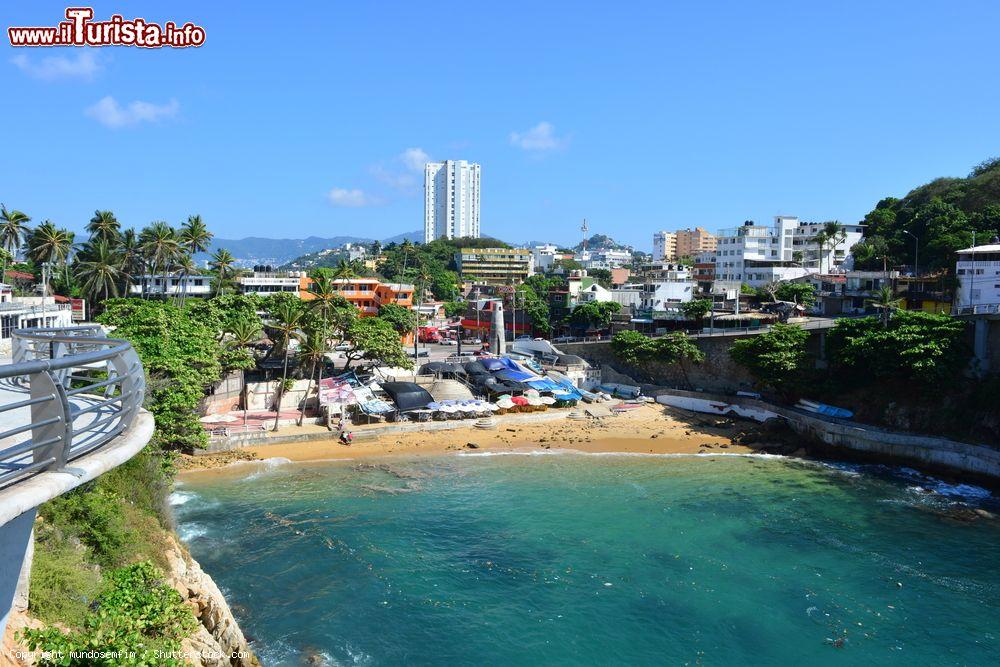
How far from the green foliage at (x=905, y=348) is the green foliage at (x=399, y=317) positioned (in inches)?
1543

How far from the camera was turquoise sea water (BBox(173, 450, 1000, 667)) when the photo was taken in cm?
1803

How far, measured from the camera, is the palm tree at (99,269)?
5565cm

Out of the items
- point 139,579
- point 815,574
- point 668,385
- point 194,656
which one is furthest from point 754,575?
point 668,385

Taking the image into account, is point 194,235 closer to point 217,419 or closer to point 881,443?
point 217,419

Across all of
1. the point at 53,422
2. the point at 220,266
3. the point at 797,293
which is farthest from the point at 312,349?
the point at 797,293

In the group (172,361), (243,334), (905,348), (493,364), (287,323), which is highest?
(287,323)

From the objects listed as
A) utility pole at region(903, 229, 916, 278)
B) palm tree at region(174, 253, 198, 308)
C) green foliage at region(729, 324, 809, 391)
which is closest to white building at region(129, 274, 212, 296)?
palm tree at region(174, 253, 198, 308)

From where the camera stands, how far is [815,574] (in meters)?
22.1

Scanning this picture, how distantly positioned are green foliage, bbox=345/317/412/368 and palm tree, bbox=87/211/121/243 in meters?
31.7

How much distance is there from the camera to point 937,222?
65.1m

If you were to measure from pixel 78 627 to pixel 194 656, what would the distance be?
361 centimetres

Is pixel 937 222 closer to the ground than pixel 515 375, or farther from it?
farther from it

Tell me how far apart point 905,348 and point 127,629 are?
38649 millimetres

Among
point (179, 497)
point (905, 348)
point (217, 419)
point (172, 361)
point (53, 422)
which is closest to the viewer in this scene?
point (53, 422)
